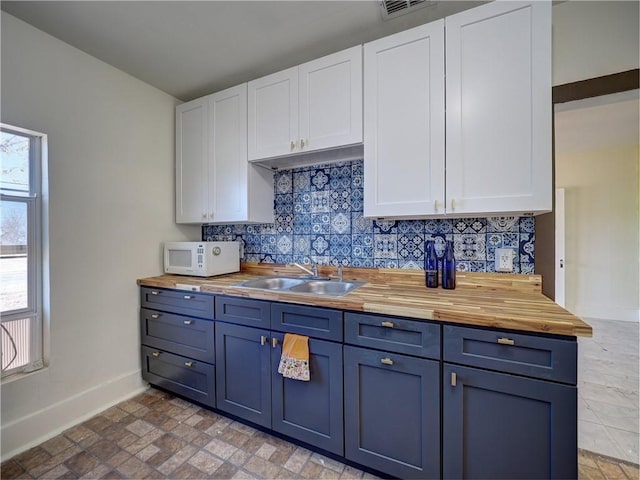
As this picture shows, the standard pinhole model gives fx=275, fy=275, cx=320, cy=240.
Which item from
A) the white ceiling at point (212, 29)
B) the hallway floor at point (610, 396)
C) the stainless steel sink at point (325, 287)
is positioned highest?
the white ceiling at point (212, 29)

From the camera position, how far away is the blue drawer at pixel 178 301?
1.86 meters

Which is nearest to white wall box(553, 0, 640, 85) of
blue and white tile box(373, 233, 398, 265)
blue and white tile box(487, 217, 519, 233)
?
blue and white tile box(487, 217, 519, 233)

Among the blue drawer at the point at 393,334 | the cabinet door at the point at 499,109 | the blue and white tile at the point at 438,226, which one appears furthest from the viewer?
the blue and white tile at the point at 438,226

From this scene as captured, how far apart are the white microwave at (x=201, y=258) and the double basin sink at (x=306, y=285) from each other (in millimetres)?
343

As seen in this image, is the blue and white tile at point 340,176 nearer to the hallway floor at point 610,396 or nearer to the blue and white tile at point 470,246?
the blue and white tile at point 470,246

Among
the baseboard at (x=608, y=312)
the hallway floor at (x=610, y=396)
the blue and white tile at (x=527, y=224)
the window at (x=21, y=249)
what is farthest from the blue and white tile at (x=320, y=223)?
the baseboard at (x=608, y=312)

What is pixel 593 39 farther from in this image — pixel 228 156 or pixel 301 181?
pixel 228 156

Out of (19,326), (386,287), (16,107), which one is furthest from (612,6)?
(19,326)

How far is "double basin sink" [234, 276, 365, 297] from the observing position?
1.96m

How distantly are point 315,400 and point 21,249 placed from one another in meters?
2.00

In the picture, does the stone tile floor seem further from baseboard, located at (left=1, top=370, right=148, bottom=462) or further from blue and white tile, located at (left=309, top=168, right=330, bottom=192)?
blue and white tile, located at (left=309, top=168, right=330, bottom=192)

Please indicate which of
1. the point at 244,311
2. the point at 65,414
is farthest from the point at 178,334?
the point at 65,414

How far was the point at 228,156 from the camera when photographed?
2193mm

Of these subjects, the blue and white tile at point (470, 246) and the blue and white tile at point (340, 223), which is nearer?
the blue and white tile at point (470, 246)
